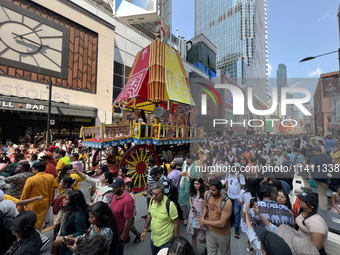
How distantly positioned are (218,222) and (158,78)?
6501mm

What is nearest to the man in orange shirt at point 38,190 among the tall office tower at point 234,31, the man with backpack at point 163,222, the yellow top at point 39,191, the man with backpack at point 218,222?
the yellow top at point 39,191

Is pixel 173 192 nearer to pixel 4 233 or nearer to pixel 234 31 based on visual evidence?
pixel 4 233

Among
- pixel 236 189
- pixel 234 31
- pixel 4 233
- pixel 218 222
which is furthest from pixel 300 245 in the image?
pixel 234 31

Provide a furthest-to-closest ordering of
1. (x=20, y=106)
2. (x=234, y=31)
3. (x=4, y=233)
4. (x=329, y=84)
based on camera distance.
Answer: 1. (x=234, y=31)
2. (x=20, y=106)
3. (x=329, y=84)
4. (x=4, y=233)

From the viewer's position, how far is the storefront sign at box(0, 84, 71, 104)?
1059 cm

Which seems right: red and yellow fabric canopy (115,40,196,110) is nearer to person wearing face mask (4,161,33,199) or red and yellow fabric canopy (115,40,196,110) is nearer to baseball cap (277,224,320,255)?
person wearing face mask (4,161,33,199)

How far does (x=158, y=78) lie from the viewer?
24.6ft

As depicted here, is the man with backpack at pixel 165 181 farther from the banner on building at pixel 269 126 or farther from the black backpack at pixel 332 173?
the black backpack at pixel 332 173

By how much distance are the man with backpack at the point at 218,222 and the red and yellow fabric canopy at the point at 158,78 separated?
5451 mm

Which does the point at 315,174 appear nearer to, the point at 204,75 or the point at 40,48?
the point at 40,48

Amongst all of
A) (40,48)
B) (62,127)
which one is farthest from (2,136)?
(40,48)

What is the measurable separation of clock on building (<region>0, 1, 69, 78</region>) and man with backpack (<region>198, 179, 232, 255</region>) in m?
15.3

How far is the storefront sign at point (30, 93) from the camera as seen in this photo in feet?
34.8

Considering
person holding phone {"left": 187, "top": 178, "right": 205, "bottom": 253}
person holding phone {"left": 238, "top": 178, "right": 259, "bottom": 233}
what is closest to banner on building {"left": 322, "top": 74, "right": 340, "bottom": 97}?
person holding phone {"left": 238, "top": 178, "right": 259, "bottom": 233}
